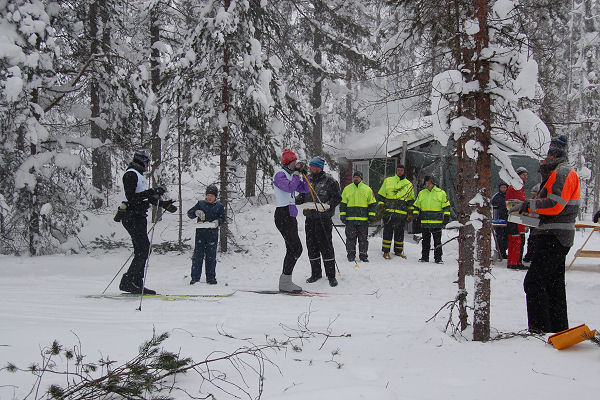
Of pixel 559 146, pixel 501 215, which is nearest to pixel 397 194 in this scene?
pixel 501 215

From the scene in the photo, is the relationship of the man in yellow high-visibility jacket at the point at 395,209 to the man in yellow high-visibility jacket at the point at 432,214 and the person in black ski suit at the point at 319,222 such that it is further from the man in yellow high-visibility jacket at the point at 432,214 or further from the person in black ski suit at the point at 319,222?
the person in black ski suit at the point at 319,222

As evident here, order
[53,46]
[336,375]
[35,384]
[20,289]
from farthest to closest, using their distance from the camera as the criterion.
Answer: [53,46], [20,289], [336,375], [35,384]

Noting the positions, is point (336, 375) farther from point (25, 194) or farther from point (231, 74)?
point (25, 194)

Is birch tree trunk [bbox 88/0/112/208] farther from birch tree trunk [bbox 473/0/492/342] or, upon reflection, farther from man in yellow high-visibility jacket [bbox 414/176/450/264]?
birch tree trunk [bbox 473/0/492/342]

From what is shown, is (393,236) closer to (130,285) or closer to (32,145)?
(130,285)

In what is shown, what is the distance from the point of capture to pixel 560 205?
444cm

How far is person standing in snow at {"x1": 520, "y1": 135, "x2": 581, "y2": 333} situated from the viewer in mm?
4465

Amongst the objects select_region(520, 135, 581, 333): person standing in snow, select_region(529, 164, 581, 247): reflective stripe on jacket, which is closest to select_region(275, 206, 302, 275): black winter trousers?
select_region(520, 135, 581, 333): person standing in snow

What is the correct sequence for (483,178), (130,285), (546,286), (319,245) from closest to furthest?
1. (483,178)
2. (546,286)
3. (130,285)
4. (319,245)

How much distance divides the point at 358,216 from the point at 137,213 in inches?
200

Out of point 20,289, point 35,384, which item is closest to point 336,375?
point 35,384

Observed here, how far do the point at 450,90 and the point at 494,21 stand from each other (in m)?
0.79

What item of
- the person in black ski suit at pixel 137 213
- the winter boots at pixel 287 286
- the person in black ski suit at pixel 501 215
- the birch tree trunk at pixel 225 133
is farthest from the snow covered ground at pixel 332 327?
the birch tree trunk at pixel 225 133

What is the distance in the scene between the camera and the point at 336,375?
327 cm
